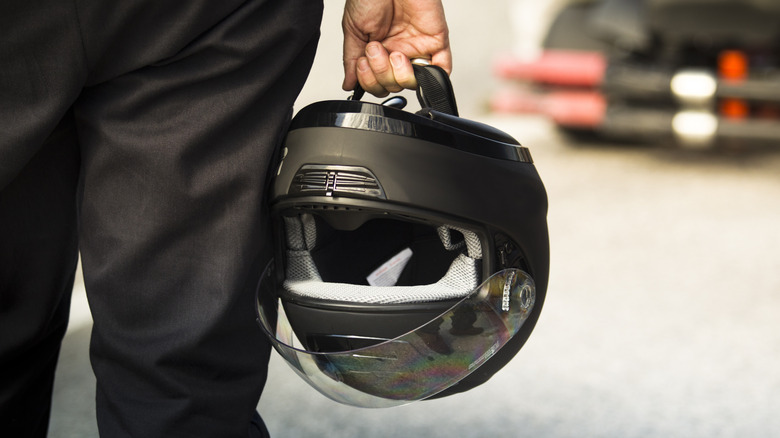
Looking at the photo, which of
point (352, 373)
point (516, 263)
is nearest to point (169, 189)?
point (352, 373)

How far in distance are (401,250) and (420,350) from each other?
15 cm

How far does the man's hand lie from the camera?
1.11 m

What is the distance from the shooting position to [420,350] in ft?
3.15

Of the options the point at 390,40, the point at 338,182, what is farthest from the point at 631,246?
the point at 338,182

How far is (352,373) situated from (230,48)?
1.25ft

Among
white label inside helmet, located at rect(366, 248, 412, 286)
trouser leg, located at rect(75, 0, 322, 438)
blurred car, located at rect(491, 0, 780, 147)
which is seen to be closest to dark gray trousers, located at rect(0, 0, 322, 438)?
trouser leg, located at rect(75, 0, 322, 438)

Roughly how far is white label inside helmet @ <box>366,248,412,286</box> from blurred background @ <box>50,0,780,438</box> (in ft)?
2.34

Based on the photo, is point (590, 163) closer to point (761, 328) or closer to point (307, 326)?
point (761, 328)

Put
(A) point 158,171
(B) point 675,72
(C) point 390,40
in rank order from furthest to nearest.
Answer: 1. (B) point 675,72
2. (C) point 390,40
3. (A) point 158,171

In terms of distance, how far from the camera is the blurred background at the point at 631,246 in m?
1.76

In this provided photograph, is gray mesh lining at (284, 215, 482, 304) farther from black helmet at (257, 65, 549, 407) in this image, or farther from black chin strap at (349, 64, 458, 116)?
black chin strap at (349, 64, 458, 116)

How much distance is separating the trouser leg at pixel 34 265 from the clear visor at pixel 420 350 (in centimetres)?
25

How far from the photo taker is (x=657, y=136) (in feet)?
13.1

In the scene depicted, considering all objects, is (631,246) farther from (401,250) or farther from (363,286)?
(363,286)
